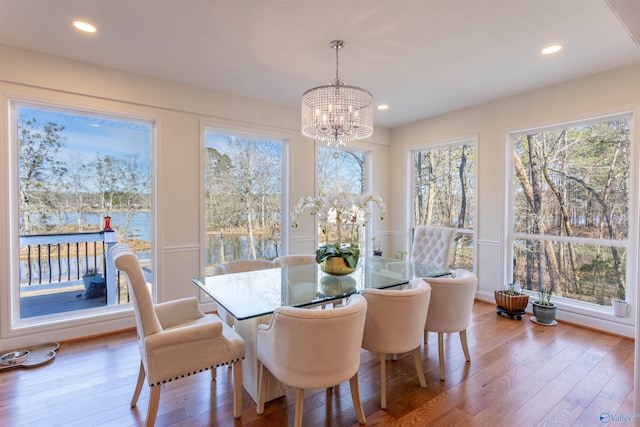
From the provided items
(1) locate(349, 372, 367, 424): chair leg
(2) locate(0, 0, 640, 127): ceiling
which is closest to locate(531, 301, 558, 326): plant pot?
(2) locate(0, 0, 640, 127): ceiling

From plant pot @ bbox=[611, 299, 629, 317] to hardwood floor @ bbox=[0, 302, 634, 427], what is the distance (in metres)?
0.38

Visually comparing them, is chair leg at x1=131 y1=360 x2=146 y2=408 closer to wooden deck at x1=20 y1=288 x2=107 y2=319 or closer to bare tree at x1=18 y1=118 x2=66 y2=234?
wooden deck at x1=20 y1=288 x2=107 y2=319

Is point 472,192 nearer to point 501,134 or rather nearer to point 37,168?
point 501,134

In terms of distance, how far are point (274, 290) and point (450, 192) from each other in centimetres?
371

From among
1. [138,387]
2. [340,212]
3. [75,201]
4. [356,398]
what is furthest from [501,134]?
[75,201]

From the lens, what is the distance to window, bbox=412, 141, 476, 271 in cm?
461

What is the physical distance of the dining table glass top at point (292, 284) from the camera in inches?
78.5

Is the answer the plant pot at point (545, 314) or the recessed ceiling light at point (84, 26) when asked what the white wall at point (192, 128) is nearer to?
the plant pot at point (545, 314)

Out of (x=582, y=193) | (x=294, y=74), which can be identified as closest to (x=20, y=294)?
(x=294, y=74)

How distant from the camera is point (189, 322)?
2248 mm

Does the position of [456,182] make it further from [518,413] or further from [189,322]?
[189,322]

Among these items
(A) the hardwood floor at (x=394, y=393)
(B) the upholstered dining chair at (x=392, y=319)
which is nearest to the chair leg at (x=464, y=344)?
(A) the hardwood floor at (x=394, y=393)

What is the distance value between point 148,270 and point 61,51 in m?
2.33

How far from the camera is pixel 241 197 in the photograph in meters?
4.18
